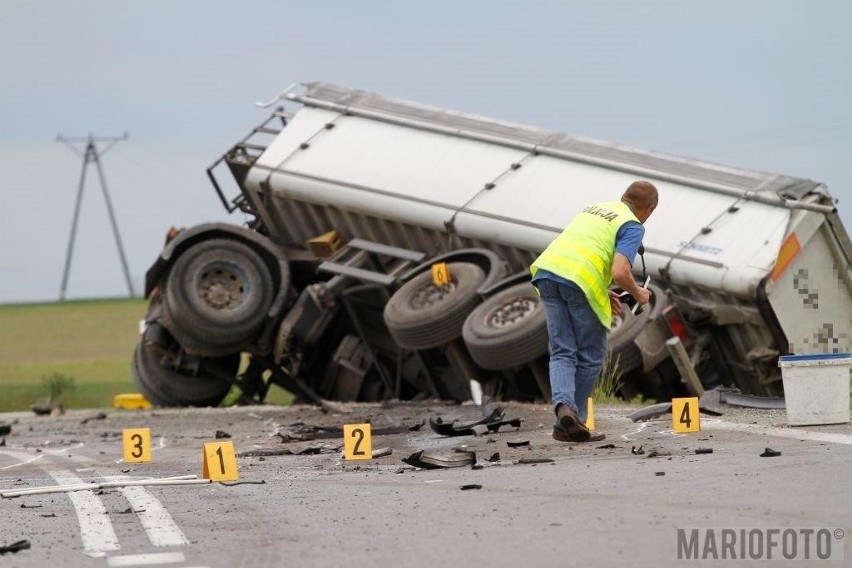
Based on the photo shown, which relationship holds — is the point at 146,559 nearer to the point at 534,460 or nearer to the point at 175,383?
the point at 534,460

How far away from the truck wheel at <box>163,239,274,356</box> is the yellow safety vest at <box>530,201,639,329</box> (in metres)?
8.14

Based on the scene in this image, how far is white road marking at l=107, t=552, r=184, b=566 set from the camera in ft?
16.7

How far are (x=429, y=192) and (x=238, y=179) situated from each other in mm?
2544

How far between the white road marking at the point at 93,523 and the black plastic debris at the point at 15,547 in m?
0.19

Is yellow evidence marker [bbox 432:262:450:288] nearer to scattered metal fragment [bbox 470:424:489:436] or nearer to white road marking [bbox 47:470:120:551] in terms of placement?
scattered metal fragment [bbox 470:424:489:436]

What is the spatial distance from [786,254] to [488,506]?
756 cm

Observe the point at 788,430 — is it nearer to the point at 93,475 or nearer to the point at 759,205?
the point at 93,475

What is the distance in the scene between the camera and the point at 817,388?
8891 mm

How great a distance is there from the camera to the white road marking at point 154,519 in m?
5.60

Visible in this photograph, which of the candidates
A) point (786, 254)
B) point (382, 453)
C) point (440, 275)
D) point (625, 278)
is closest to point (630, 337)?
point (786, 254)

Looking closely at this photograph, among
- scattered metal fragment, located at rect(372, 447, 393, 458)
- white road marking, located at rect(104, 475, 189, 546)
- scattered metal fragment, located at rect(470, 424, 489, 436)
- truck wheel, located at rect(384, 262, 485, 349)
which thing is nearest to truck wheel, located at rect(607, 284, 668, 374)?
truck wheel, located at rect(384, 262, 485, 349)

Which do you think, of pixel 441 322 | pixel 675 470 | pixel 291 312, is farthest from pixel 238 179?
pixel 675 470

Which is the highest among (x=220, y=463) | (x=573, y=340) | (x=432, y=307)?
(x=432, y=307)

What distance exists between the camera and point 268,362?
683 inches
